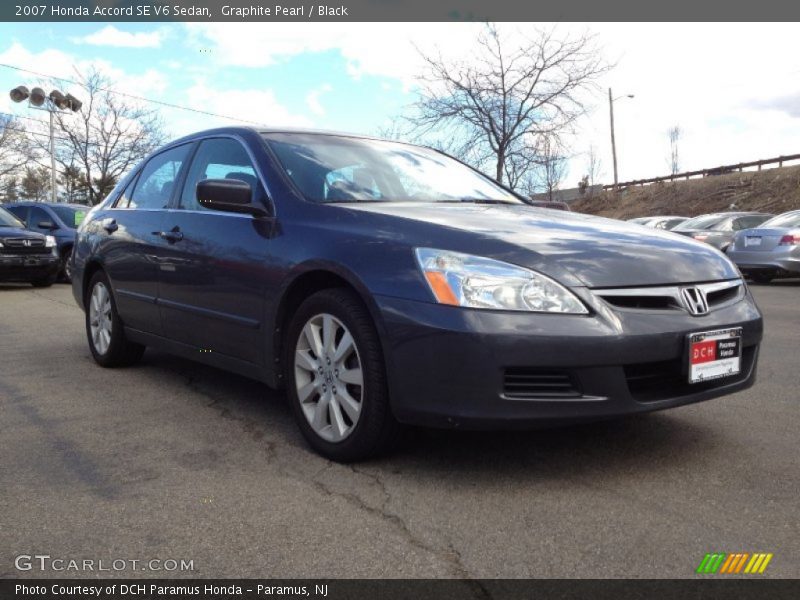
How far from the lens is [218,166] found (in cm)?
443

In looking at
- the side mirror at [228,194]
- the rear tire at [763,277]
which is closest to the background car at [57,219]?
the side mirror at [228,194]

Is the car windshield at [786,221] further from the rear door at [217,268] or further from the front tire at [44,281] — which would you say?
the front tire at [44,281]

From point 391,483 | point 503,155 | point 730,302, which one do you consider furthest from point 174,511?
point 503,155

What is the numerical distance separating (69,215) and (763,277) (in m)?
13.2

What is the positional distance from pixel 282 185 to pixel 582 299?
1.65 m

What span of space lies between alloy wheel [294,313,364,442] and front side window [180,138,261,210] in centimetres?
94

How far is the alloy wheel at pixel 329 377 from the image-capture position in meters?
3.18

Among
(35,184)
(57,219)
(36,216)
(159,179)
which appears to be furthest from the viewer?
(35,184)

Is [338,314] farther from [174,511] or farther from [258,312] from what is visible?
[174,511]

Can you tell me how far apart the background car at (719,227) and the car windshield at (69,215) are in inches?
472

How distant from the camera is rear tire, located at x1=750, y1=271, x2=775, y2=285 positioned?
1294 cm

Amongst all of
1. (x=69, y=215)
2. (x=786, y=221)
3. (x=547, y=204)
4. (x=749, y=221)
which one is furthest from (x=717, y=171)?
(x=547, y=204)

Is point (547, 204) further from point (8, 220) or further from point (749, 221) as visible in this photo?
point (749, 221)

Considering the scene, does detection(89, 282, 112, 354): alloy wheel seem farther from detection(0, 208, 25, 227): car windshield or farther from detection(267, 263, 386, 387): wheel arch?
detection(0, 208, 25, 227): car windshield
